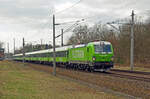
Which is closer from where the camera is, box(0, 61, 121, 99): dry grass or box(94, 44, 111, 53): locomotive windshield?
box(0, 61, 121, 99): dry grass

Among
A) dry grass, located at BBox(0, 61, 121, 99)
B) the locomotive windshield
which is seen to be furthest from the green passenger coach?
dry grass, located at BBox(0, 61, 121, 99)

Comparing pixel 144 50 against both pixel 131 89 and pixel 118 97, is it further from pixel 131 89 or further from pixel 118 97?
pixel 118 97

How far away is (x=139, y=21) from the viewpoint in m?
52.1

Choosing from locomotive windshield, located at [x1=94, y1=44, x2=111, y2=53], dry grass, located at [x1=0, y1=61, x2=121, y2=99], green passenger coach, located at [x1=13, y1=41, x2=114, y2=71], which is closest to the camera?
dry grass, located at [x1=0, y1=61, x2=121, y2=99]

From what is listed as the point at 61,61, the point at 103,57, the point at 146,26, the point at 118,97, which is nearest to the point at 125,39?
the point at 146,26

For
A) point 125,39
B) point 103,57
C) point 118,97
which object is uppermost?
point 125,39

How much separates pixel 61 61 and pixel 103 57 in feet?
51.4

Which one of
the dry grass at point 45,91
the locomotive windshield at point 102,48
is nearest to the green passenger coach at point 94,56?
the locomotive windshield at point 102,48

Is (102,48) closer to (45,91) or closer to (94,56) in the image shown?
(94,56)

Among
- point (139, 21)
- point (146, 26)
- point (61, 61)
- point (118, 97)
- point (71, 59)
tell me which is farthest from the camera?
point (139, 21)

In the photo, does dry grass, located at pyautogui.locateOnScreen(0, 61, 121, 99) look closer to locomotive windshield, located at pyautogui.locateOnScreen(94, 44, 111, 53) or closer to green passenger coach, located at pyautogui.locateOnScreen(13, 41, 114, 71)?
green passenger coach, located at pyautogui.locateOnScreen(13, 41, 114, 71)

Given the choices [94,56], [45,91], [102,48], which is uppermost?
[102,48]

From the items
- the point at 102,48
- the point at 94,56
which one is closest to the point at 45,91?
the point at 94,56

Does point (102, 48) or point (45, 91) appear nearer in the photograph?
point (45, 91)
